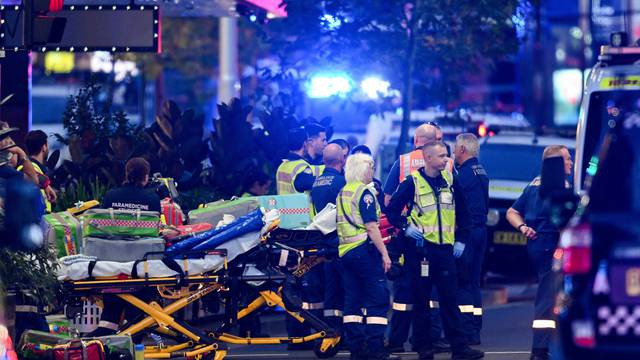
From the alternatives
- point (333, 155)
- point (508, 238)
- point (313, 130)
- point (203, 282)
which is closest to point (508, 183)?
point (508, 238)

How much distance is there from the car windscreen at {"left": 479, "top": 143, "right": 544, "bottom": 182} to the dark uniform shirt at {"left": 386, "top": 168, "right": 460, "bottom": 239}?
7.06 metres

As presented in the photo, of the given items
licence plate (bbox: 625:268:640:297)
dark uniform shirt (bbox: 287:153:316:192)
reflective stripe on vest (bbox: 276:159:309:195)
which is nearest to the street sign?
reflective stripe on vest (bbox: 276:159:309:195)

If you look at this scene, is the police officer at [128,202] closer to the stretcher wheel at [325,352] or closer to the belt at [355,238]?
the belt at [355,238]

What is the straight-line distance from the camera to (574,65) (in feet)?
284

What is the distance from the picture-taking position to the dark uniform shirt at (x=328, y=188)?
48.6ft

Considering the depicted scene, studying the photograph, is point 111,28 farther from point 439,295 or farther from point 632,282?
point 632,282

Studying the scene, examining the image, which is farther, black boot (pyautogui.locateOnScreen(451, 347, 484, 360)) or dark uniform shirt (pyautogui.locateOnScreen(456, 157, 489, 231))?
dark uniform shirt (pyautogui.locateOnScreen(456, 157, 489, 231))

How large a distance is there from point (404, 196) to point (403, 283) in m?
0.80

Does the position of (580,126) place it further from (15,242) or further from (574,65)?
(574,65)

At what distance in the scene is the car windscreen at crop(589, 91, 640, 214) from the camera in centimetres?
929

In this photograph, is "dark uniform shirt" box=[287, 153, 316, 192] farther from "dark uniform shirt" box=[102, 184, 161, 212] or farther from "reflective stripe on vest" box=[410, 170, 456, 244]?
"dark uniform shirt" box=[102, 184, 161, 212]

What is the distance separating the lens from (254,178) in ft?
61.0

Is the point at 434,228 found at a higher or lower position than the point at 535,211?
lower

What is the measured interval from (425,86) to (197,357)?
9678 millimetres
